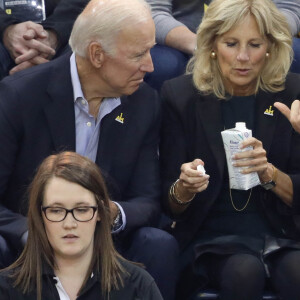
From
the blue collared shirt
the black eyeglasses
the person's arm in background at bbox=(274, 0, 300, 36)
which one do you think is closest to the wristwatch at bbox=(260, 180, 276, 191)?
the blue collared shirt

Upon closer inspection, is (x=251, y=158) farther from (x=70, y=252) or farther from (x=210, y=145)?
(x=70, y=252)

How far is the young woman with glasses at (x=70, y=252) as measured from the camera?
314 cm

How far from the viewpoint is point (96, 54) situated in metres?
3.90

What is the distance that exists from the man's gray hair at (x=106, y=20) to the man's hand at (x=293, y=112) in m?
0.65

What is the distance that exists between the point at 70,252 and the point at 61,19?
1798 mm

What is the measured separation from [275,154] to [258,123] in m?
0.15

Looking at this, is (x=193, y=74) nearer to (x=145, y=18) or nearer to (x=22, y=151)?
(x=145, y=18)

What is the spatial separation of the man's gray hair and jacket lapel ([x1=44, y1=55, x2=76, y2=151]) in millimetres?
176

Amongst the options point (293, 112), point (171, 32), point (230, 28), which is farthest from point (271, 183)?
point (171, 32)

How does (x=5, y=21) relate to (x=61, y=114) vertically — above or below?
above

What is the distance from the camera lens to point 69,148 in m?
3.82

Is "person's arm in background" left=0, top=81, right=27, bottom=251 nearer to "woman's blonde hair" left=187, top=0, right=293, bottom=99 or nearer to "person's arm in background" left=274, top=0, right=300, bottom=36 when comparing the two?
"woman's blonde hair" left=187, top=0, right=293, bottom=99

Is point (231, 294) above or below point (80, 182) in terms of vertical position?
below

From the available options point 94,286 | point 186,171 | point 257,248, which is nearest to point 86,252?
point 94,286
